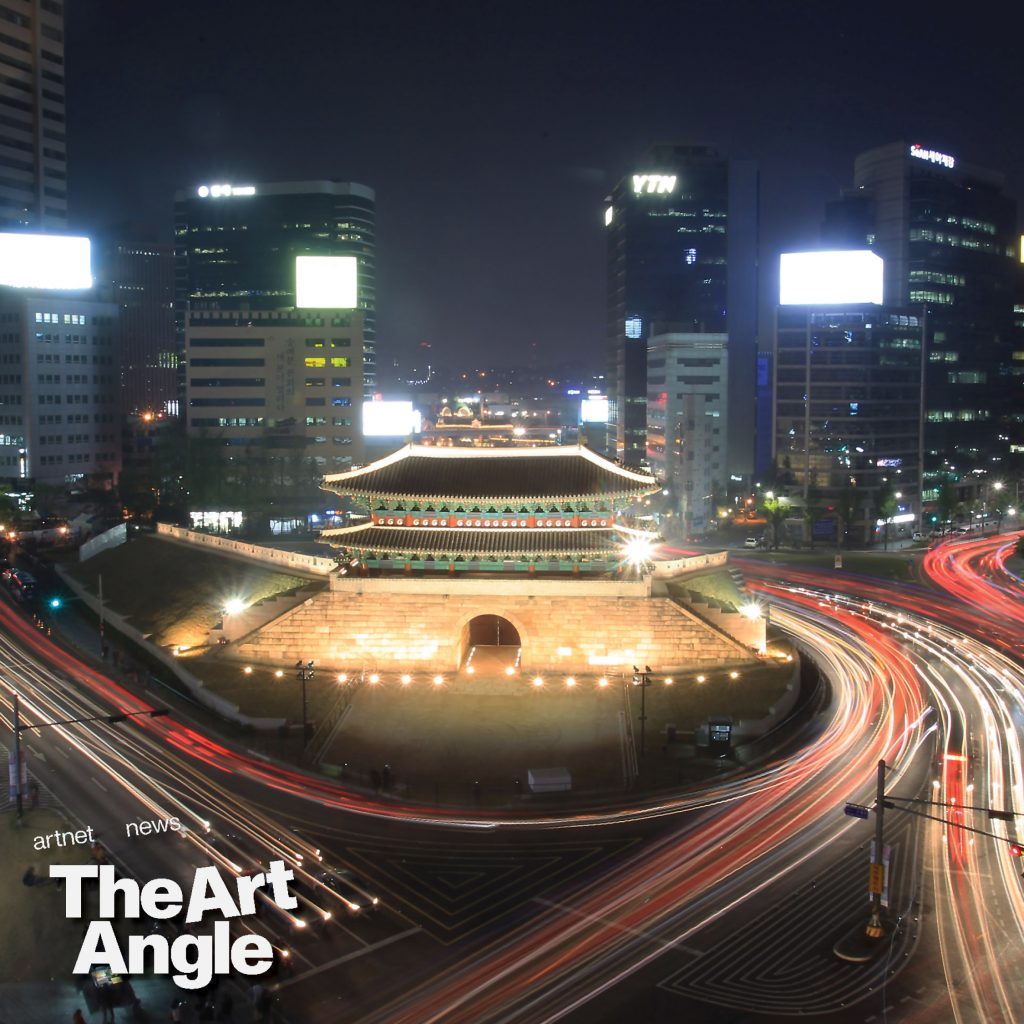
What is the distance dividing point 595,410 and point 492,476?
10654 centimetres

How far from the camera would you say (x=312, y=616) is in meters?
52.3

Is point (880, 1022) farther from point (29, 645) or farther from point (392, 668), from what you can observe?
point (29, 645)

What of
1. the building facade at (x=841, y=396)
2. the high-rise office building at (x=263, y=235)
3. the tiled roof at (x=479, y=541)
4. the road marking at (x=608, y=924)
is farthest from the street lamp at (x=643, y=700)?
the high-rise office building at (x=263, y=235)

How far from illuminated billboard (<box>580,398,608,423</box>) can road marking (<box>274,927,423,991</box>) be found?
133 metres

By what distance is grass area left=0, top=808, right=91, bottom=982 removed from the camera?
87.2ft

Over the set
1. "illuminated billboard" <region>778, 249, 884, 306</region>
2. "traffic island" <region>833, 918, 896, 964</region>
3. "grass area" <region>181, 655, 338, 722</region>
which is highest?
"illuminated billboard" <region>778, 249, 884, 306</region>

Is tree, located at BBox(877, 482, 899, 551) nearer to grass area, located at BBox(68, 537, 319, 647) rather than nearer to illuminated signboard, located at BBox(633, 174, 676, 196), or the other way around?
illuminated signboard, located at BBox(633, 174, 676, 196)

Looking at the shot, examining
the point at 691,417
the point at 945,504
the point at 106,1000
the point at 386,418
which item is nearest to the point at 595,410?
the point at 691,417

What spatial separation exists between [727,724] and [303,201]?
478 ft

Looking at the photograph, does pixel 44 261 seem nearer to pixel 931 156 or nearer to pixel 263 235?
pixel 263 235

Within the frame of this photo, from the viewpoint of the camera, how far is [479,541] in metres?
52.9

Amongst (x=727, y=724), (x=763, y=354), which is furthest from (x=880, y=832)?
(x=763, y=354)

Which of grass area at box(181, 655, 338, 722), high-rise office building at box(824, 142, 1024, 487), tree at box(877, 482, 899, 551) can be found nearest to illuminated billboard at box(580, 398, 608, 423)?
high-rise office building at box(824, 142, 1024, 487)

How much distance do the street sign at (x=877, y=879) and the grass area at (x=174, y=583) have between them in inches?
1343
